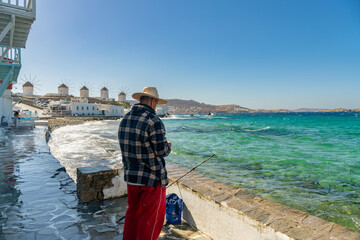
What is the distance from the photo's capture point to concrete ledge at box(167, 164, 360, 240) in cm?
207

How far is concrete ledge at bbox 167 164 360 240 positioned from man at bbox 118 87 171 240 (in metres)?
0.89

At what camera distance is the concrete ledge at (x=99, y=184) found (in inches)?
149

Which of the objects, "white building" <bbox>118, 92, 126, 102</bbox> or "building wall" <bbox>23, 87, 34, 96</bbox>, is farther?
"white building" <bbox>118, 92, 126, 102</bbox>

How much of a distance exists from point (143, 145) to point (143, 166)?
0.22 meters

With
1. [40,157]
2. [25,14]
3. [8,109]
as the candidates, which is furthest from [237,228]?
[8,109]

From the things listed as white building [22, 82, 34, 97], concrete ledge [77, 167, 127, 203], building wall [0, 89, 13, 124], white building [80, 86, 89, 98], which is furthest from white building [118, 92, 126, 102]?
concrete ledge [77, 167, 127, 203]

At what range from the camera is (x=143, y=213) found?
2137mm

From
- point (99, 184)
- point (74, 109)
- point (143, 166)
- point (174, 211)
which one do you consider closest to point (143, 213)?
point (143, 166)

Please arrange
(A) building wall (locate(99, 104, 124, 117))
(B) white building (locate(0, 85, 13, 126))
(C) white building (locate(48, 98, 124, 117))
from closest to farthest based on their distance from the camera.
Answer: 1. (B) white building (locate(0, 85, 13, 126))
2. (C) white building (locate(48, 98, 124, 117))
3. (A) building wall (locate(99, 104, 124, 117))

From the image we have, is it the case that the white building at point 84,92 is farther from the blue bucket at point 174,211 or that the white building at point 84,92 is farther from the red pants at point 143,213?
the red pants at point 143,213

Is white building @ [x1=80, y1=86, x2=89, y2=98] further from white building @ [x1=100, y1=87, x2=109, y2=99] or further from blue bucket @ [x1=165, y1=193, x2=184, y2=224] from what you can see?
blue bucket @ [x1=165, y1=193, x2=184, y2=224]

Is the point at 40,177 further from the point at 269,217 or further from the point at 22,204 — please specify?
the point at 269,217

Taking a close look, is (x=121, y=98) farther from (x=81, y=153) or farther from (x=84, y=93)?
(x=81, y=153)

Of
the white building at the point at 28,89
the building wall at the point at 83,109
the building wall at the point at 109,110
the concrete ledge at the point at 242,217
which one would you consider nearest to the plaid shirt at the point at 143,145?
the concrete ledge at the point at 242,217
